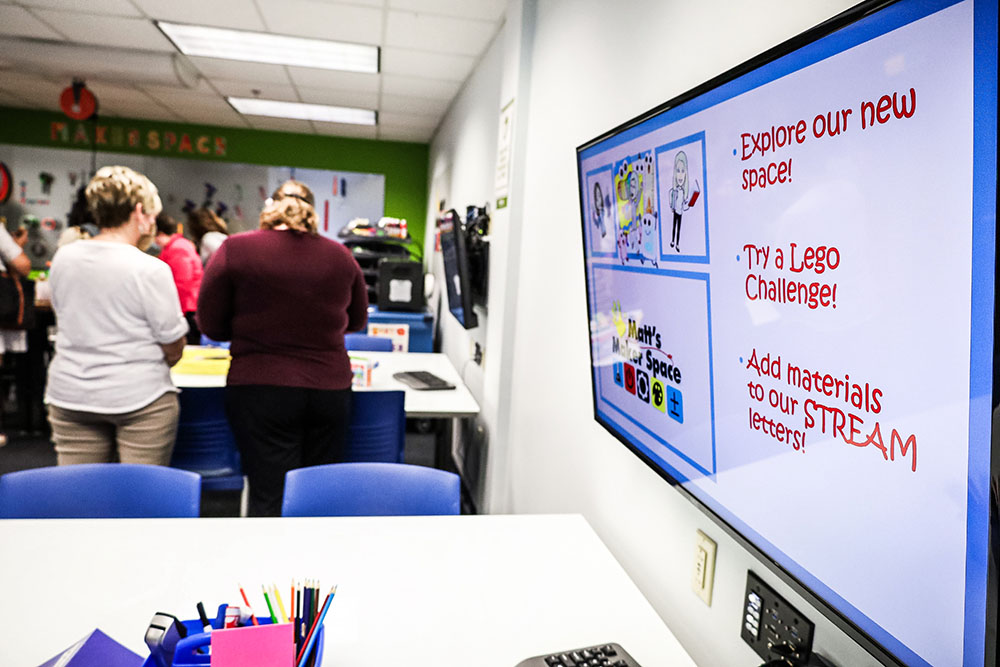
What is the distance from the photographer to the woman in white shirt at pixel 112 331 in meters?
2.04

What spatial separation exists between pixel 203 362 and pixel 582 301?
209cm

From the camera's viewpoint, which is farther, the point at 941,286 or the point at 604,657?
the point at 604,657

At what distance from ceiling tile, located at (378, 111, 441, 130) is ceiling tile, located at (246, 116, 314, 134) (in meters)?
0.92

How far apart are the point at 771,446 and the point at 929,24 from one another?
1.76 feet

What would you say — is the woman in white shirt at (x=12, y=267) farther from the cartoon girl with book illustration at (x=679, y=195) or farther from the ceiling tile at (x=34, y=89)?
the cartoon girl with book illustration at (x=679, y=195)

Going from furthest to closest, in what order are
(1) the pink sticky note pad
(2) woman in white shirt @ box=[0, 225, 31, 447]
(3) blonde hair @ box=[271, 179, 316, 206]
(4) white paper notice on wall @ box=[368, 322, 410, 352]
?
(4) white paper notice on wall @ box=[368, 322, 410, 352]
(2) woman in white shirt @ box=[0, 225, 31, 447]
(3) blonde hair @ box=[271, 179, 316, 206]
(1) the pink sticky note pad

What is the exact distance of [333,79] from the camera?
15.9 ft

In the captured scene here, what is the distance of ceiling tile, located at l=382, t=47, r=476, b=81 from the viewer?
13.5 feet

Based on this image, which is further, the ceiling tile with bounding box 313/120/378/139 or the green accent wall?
the green accent wall

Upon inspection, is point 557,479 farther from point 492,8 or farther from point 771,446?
point 492,8

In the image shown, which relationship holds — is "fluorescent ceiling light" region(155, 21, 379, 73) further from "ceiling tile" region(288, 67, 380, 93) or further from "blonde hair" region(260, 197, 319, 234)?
"blonde hair" region(260, 197, 319, 234)

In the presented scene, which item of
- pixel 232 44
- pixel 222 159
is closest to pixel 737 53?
pixel 232 44

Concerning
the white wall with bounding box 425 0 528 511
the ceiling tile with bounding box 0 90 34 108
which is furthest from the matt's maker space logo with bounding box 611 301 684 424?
the ceiling tile with bounding box 0 90 34 108

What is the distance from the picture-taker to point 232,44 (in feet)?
13.8
